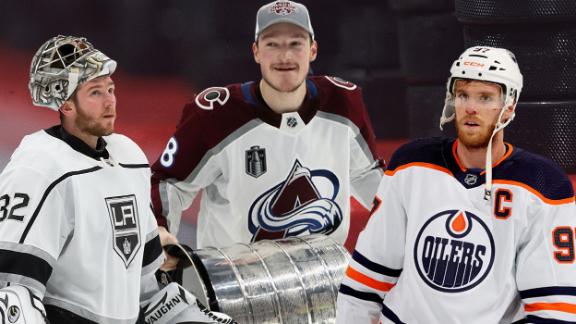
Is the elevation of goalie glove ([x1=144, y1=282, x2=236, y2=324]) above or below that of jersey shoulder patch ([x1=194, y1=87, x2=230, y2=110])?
below

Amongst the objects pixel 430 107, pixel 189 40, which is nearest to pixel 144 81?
pixel 189 40

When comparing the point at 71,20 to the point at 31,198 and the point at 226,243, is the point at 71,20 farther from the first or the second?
the point at 31,198

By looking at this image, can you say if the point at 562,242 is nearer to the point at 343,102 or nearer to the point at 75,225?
the point at 75,225

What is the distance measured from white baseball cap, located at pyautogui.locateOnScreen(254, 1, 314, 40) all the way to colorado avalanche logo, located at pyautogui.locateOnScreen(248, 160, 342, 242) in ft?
1.65

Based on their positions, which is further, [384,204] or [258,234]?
[258,234]

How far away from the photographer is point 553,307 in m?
2.22

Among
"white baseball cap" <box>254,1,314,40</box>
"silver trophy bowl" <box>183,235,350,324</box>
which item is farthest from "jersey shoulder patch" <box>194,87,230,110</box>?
"silver trophy bowl" <box>183,235,350,324</box>

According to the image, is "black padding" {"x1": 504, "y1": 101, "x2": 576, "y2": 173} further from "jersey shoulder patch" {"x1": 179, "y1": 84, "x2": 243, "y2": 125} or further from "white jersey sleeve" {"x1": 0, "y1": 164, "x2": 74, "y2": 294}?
"white jersey sleeve" {"x1": 0, "y1": 164, "x2": 74, "y2": 294}

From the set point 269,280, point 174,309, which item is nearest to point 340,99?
point 269,280

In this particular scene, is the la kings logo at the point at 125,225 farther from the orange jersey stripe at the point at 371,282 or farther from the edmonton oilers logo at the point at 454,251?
the edmonton oilers logo at the point at 454,251

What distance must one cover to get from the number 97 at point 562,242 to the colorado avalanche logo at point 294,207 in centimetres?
162

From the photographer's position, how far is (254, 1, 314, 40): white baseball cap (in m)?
3.70

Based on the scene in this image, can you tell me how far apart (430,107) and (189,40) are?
128cm

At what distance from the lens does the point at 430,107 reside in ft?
17.4
